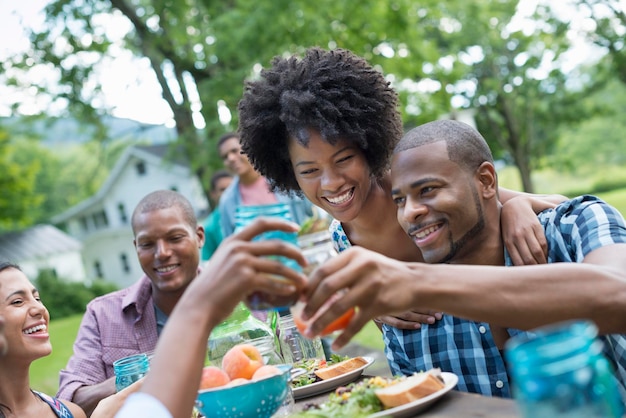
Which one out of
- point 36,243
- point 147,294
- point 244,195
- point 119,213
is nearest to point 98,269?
point 36,243

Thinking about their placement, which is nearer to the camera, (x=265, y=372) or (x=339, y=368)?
(x=265, y=372)

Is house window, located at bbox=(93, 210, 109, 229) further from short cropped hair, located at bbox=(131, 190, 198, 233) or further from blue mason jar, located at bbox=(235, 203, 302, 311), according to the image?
blue mason jar, located at bbox=(235, 203, 302, 311)

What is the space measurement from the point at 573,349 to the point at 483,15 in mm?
23985

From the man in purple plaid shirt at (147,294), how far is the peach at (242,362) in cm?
189

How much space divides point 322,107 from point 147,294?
1765 millimetres

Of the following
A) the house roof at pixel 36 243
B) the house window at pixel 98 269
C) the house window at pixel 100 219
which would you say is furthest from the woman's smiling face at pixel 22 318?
the house window at pixel 98 269

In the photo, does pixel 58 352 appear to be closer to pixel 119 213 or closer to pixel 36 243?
pixel 119 213

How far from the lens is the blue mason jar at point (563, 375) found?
4.17 feet

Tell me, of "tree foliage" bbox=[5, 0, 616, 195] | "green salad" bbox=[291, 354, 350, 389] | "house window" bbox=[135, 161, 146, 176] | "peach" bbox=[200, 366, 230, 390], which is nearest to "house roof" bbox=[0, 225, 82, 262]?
"house window" bbox=[135, 161, 146, 176]

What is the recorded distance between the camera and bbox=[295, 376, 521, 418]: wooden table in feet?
6.82

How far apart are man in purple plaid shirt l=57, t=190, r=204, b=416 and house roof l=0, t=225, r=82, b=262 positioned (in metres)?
48.9

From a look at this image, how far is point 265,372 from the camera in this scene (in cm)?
223

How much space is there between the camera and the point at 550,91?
105 ft

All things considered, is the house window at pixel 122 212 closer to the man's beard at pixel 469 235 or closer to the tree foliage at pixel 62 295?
the tree foliage at pixel 62 295
